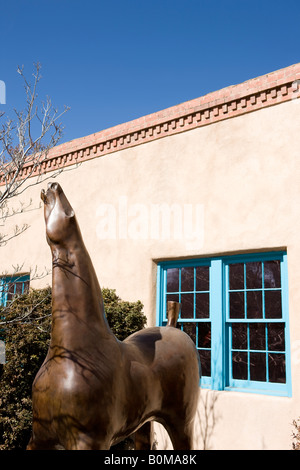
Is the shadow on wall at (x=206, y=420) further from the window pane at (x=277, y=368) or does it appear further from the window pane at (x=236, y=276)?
the window pane at (x=236, y=276)

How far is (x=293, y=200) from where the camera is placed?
18.8 ft

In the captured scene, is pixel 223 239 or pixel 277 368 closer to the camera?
pixel 277 368

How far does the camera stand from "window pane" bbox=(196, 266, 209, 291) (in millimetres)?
6449

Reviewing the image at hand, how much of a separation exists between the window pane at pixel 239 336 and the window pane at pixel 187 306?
741 millimetres

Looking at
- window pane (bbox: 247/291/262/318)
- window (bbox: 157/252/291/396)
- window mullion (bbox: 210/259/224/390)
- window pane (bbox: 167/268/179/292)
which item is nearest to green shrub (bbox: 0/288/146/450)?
window pane (bbox: 167/268/179/292)

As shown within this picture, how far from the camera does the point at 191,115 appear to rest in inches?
275

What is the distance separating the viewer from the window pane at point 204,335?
6262mm

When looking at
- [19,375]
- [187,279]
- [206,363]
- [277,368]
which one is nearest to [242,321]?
[277,368]

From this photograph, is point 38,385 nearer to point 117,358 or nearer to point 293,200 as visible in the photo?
point 117,358

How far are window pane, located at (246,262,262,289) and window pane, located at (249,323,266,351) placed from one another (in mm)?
542

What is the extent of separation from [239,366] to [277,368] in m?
0.54

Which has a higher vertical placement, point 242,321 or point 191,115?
point 191,115

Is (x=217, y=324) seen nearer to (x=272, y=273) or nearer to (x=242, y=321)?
(x=242, y=321)

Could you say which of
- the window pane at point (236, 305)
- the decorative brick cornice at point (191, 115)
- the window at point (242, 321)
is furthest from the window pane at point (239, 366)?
the decorative brick cornice at point (191, 115)
